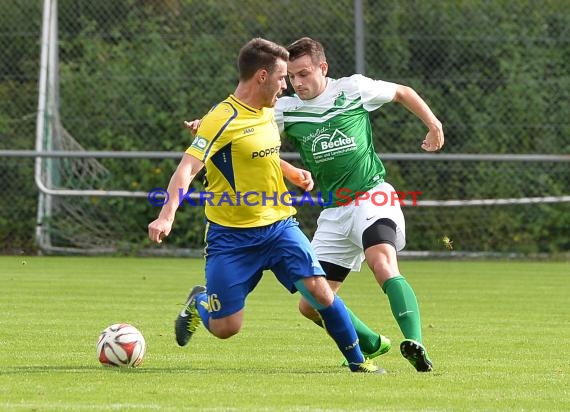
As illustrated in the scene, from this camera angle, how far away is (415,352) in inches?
264

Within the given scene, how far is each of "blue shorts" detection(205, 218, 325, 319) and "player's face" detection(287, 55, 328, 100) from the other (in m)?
1.10

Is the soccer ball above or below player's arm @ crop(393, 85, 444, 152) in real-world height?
below

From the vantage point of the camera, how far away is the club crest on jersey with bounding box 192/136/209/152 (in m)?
6.62

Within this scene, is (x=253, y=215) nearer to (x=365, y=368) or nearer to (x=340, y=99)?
(x=365, y=368)

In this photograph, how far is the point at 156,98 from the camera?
19000 mm

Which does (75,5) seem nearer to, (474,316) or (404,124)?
(404,124)

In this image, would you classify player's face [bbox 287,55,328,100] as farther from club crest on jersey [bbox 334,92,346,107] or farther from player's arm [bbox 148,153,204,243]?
player's arm [bbox 148,153,204,243]

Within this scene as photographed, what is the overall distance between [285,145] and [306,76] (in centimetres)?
1078

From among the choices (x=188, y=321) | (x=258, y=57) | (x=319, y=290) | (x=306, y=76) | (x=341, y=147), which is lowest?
(x=188, y=321)

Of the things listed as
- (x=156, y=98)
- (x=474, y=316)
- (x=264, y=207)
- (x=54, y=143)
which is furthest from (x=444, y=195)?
(x=264, y=207)

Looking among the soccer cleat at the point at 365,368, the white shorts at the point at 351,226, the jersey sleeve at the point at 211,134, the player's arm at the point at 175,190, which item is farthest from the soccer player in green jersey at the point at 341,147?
the player's arm at the point at 175,190

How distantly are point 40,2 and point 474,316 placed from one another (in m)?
11.2

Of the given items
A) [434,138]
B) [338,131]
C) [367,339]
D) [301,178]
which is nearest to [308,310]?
[367,339]

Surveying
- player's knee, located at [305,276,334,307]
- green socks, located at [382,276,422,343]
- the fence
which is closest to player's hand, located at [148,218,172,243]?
player's knee, located at [305,276,334,307]
